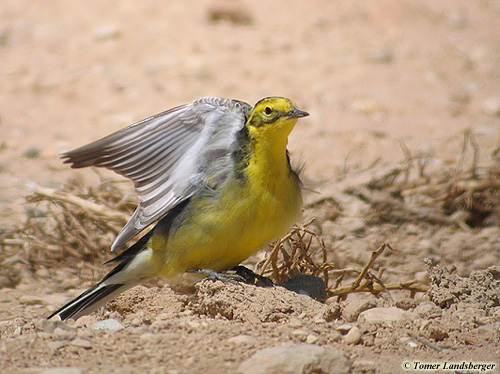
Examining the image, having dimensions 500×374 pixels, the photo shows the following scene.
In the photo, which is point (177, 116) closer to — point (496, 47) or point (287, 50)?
point (287, 50)

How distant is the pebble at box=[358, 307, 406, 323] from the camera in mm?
4133

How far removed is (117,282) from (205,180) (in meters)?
0.98

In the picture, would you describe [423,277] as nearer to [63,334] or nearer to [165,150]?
[165,150]

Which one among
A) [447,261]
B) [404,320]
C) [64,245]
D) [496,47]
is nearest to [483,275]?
[404,320]

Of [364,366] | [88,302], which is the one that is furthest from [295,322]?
[88,302]

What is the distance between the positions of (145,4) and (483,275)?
8.95 m

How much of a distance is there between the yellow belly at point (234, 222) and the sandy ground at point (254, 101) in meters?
0.35

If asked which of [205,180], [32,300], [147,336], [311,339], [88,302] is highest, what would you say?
[205,180]

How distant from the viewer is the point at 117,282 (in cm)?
513

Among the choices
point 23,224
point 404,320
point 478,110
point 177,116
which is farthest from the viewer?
point 478,110

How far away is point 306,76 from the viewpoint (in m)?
10.6

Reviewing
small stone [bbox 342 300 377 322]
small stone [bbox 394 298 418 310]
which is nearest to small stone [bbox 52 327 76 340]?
small stone [bbox 342 300 377 322]

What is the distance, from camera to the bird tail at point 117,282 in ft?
16.5

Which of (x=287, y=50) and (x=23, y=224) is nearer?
(x=23, y=224)
